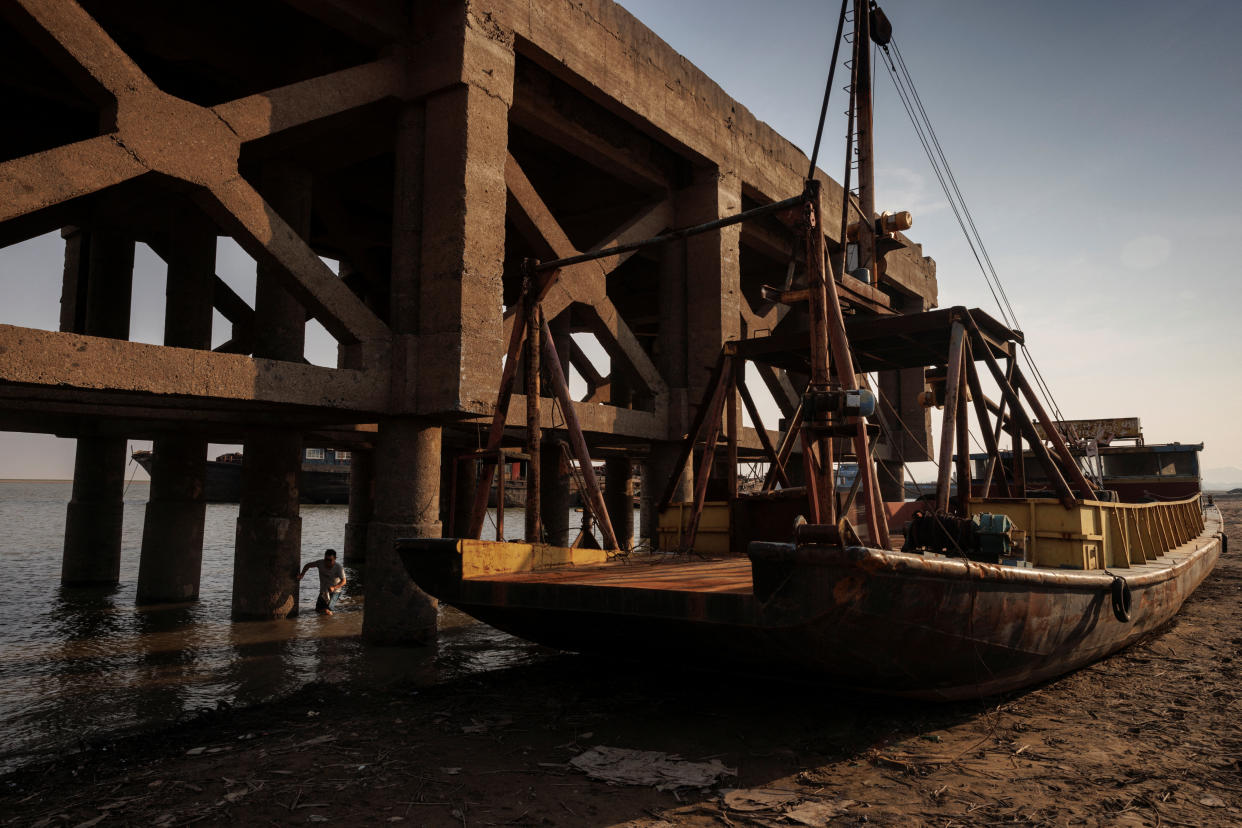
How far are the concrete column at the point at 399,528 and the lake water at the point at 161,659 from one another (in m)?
0.31

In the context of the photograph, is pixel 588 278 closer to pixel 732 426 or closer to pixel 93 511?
pixel 732 426

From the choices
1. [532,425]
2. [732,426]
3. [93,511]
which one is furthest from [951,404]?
[93,511]

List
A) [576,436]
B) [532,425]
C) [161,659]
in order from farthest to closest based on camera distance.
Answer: [161,659]
[576,436]
[532,425]

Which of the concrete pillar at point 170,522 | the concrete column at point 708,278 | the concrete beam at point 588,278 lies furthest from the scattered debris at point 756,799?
the concrete pillar at point 170,522

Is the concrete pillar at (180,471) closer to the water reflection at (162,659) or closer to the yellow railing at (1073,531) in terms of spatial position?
the water reflection at (162,659)

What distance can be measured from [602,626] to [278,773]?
2.43 m

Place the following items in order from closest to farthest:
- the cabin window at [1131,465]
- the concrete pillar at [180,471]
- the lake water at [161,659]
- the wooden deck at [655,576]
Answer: the wooden deck at [655,576]
the lake water at [161,659]
the concrete pillar at [180,471]
the cabin window at [1131,465]

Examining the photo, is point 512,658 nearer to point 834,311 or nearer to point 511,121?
point 834,311

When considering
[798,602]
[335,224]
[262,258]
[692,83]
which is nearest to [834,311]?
[798,602]

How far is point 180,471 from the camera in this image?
12.8 metres

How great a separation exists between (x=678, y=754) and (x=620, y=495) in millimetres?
16192

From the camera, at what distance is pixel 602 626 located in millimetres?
6062

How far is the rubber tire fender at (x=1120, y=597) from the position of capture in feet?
22.3

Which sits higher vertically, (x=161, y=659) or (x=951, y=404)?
(x=951, y=404)
